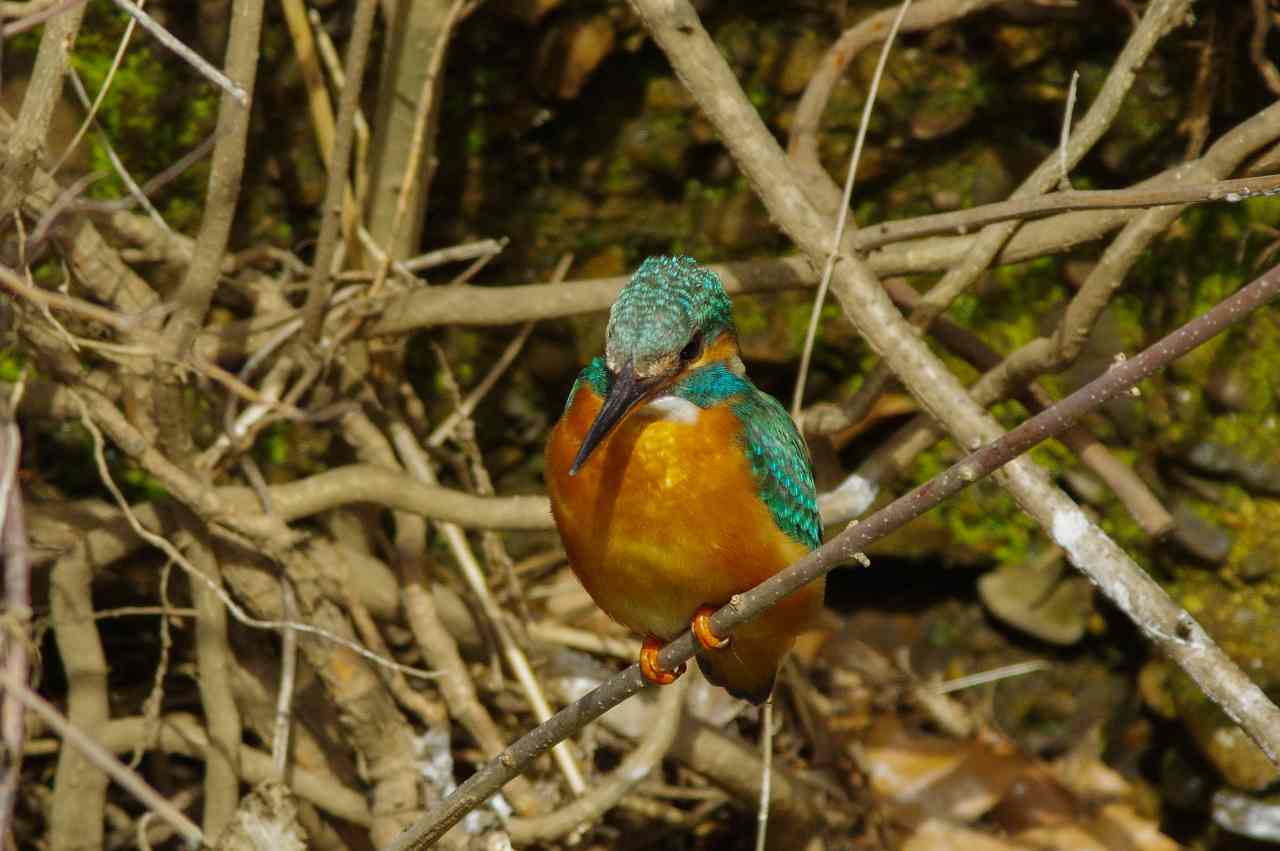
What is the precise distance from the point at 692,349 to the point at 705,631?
0.46 m

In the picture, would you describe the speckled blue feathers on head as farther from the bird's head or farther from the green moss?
the green moss

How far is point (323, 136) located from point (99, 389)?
98 centimetres

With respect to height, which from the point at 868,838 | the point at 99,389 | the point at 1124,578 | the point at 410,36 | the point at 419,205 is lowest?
the point at 868,838

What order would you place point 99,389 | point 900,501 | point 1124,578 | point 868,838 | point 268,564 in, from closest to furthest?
point 900,501, point 1124,578, point 99,389, point 268,564, point 868,838

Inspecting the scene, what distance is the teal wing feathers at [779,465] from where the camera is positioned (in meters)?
2.41

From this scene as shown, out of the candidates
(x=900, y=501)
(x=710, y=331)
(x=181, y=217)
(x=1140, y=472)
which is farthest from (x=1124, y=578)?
(x=181, y=217)

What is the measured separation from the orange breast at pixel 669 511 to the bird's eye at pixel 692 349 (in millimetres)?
97

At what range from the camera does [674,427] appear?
7.68ft

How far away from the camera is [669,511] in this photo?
7.59 ft

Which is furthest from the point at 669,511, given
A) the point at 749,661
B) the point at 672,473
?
the point at 749,661

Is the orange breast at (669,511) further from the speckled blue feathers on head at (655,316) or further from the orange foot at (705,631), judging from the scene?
the speckled blue feathers on head at (655,316)

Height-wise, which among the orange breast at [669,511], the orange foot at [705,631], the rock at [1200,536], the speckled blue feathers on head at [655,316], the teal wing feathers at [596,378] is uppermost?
the speckled blue feathers on head at [655,316]

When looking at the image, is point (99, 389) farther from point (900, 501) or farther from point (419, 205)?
point (900, 501)

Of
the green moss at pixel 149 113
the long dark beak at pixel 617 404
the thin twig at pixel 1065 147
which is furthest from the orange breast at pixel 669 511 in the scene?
the green moss at pixel 149 113
